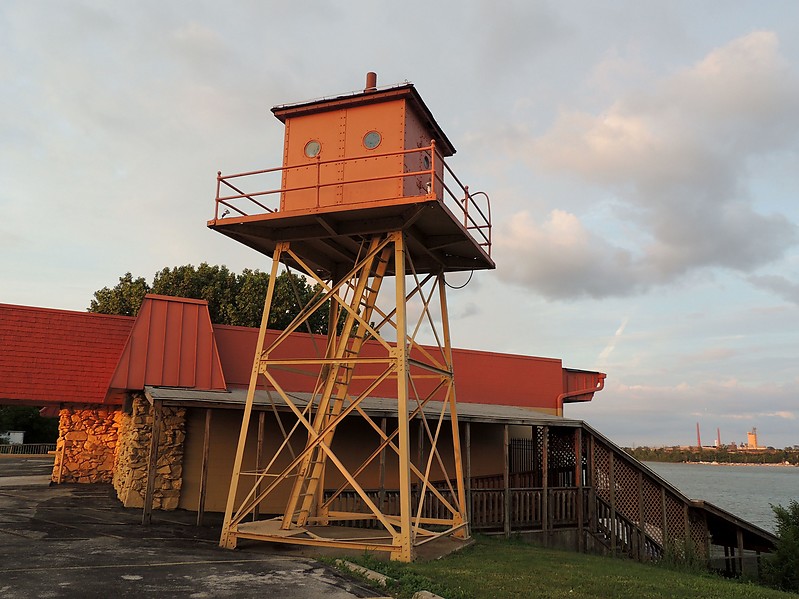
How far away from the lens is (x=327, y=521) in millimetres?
14430

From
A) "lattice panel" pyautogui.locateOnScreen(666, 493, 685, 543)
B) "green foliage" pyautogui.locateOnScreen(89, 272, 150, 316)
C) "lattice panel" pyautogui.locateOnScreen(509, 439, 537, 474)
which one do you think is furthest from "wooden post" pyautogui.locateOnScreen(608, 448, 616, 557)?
"green foliage" pyautogui.locateOnScreen(89, 272, 150, 316)

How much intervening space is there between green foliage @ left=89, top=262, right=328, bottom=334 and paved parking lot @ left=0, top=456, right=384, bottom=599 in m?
22.1

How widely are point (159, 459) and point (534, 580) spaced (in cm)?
1075

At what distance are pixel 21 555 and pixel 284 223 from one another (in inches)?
284

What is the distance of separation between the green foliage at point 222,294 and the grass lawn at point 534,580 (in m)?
27.1

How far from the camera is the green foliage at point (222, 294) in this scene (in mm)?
37625

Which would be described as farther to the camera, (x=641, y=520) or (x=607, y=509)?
(x=607, y=509)

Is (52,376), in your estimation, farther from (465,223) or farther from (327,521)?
(465,223)

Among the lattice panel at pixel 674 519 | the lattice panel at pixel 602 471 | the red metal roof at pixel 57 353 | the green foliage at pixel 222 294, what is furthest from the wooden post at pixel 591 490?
the green foliage at pixel 222 294

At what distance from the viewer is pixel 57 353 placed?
1909cm

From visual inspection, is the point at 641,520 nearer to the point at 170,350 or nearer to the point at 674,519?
the point at 674,519

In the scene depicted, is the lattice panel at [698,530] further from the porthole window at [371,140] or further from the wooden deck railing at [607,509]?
the porthole window at [371,140]

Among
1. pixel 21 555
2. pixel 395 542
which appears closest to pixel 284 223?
pixel 395 542

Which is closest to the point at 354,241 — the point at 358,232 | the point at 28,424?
the point at 358,232
